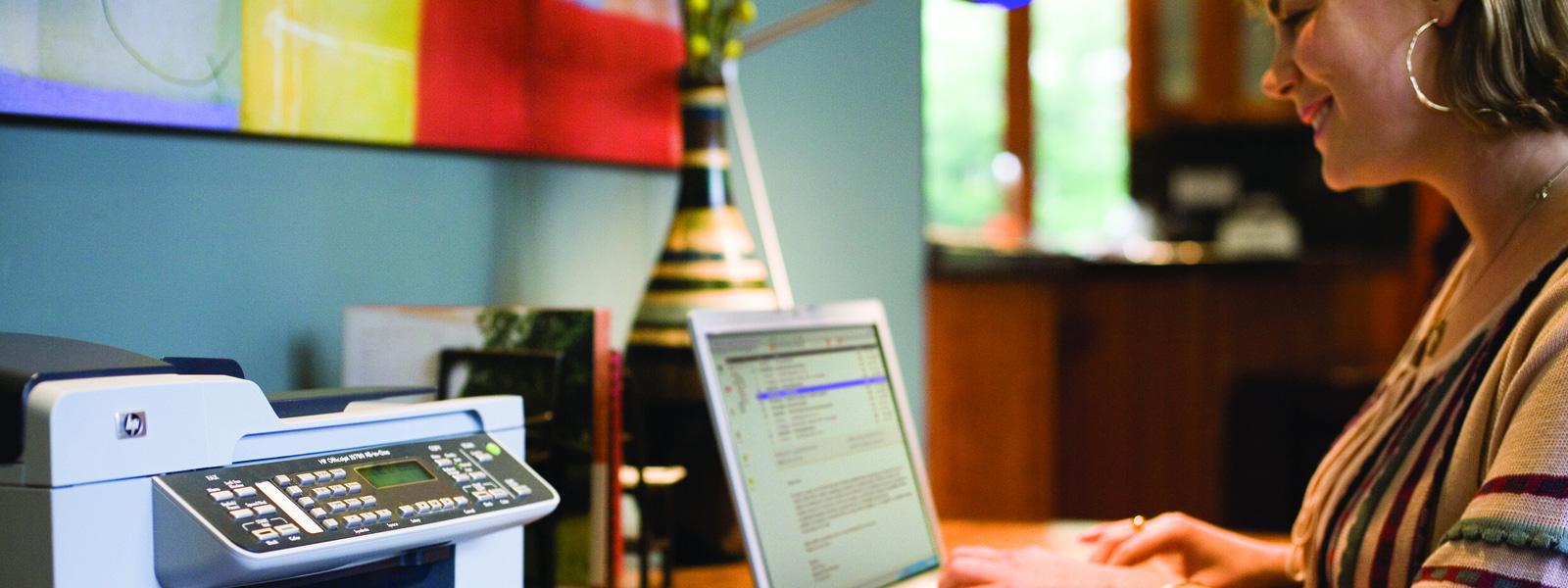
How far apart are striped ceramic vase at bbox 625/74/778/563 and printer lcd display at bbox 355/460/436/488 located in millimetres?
462

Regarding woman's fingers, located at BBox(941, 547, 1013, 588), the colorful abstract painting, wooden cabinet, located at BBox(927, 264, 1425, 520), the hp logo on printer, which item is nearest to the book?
the colorful abstract painting

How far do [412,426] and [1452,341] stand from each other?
967mm

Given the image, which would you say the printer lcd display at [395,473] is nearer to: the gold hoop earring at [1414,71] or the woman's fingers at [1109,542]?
the woman's fingers at [1109,542]

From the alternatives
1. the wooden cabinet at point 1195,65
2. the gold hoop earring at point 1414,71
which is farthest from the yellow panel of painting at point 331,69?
the wooden cabinet at point 1195,65

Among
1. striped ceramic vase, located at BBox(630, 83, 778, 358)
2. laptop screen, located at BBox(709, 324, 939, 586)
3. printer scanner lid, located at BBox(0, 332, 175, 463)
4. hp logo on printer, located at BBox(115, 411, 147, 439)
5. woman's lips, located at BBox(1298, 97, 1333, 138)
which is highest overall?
woman's lips, located at BBox(1298, 97, 1333, 138)

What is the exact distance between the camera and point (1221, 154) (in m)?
5.48

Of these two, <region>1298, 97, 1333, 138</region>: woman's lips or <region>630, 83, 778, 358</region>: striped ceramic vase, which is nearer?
<region>1298, 97, 1333, 138</region>: woman's lips

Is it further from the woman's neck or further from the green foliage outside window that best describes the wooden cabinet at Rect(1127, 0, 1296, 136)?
the woman's neck

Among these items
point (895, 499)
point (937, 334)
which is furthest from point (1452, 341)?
point (937, 334)

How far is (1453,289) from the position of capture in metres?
1.43

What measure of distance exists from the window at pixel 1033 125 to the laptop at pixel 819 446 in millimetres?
3125

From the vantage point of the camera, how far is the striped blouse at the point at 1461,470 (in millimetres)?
927

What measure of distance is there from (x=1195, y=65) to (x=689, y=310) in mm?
4275

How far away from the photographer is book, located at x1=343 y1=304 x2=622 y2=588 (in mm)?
1222
